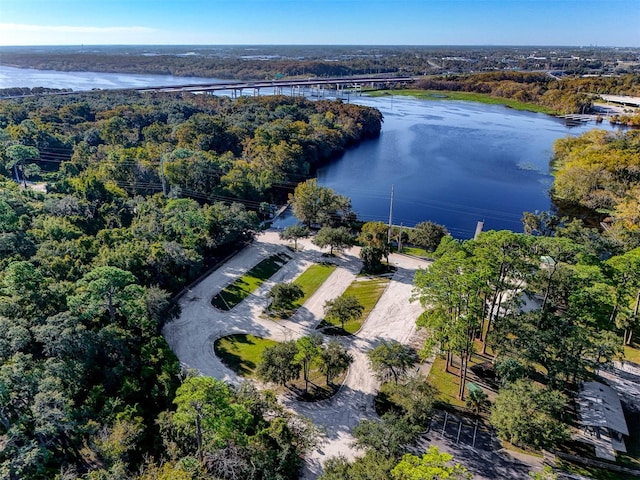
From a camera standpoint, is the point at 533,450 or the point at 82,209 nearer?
the point at 533,450

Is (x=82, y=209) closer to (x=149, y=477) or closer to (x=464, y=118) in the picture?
(x=149, y=477)

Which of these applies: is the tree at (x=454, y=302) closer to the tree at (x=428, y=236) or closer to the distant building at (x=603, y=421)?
the distant building at (x=603, y=421)

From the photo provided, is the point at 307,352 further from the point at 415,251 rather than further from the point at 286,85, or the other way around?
the point at 286,85

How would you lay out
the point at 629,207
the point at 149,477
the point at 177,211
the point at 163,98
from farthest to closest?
the point at 163,98 < the point at 629,207 < the point at 177,211 < the point at 149,477

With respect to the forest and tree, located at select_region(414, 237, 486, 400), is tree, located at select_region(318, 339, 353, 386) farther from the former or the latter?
tree, located at select_region(414, 237, 486, 400)

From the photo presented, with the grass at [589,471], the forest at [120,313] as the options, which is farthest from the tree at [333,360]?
the grass at [589,471]

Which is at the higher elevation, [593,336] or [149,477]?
[593,336]

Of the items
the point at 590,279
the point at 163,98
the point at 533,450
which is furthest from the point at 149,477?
the point at 163,98

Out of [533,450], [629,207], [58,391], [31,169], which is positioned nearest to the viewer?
[58,391]
